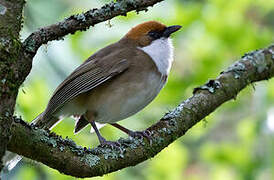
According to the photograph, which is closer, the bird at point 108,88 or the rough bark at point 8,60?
the rough bark at point 8,60

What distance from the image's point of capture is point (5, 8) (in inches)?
98.0

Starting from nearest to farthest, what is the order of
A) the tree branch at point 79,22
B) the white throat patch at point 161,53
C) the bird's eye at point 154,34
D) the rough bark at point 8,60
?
the rough bark at point 8,60 < the tree branch at point 79,22 < the white throat patch at point 161,53 < the bird's eye at point 154,34

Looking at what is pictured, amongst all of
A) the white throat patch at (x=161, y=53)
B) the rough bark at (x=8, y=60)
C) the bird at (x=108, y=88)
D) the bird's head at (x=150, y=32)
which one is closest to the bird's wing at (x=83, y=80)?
the bird at (x=108, y=88)

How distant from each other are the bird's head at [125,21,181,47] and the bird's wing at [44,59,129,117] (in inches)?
21.8

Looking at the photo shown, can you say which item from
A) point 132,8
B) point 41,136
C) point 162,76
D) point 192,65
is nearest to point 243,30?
point 192,65

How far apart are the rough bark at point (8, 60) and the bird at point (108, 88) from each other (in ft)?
6.08

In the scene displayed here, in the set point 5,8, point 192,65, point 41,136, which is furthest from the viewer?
point 192,65

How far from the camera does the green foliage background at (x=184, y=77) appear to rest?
503 cm

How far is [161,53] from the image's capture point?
488 centimetres

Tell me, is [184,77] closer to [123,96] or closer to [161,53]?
[161,53]

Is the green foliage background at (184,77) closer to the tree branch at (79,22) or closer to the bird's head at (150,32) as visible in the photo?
the bird's head at (150,32)

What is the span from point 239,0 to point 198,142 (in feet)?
7.37

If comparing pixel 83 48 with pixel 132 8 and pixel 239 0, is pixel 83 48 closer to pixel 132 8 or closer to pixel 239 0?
pixel 239 0

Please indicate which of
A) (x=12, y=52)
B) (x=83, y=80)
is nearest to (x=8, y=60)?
(x=12, y=52)
